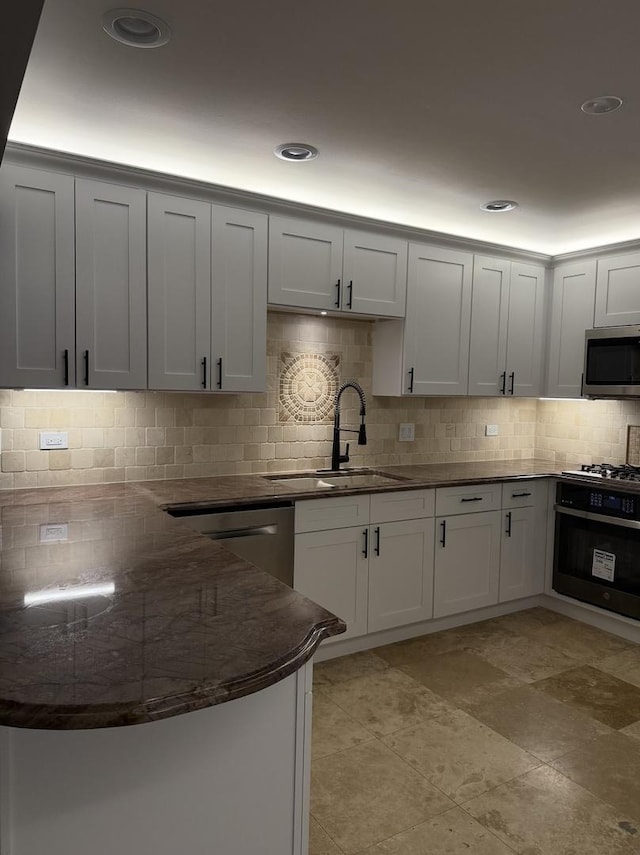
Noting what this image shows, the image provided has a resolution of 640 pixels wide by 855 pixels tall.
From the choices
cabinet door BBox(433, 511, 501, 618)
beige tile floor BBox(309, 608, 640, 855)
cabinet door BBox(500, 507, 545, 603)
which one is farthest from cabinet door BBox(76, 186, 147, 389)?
cabinet door BBox(500, 507, 545, 603)

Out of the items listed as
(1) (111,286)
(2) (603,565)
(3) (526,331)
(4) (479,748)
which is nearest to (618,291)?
(3) (526,331)

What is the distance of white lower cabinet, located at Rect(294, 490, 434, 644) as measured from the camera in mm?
3188

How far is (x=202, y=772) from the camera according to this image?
4.06 ft

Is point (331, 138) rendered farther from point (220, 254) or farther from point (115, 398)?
point (115, 398)

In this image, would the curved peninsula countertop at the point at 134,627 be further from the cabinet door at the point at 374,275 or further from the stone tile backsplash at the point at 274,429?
the cabinet door at the point at 374,275

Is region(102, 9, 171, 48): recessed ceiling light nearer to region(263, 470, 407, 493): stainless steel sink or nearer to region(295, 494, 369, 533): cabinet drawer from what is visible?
region(295, 494, 369, 533): cabinet drawer

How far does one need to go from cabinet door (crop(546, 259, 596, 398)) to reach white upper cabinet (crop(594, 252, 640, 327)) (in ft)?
0.20

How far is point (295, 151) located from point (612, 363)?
2459 millimetres

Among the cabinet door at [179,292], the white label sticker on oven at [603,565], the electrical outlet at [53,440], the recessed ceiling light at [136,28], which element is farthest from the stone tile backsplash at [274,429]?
the recessed ceiling light at [136,28]

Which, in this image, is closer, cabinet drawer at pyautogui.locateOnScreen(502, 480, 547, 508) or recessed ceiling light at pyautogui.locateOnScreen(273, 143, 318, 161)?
recessed ceiling light at pyautogui.locateOnScreen(273, 143, 318, 161)

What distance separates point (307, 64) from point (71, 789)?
2.06 m

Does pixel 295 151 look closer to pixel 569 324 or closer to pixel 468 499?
pixel 468 499

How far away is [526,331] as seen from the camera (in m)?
4.31

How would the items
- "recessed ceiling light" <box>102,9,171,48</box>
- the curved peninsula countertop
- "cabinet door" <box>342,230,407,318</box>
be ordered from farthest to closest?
1. "cabinet door" <box>342,230,407,318</box>
2. "recessed ceiling light" <box>102,9,171,48</box>
3. the curved peninsula countertop
